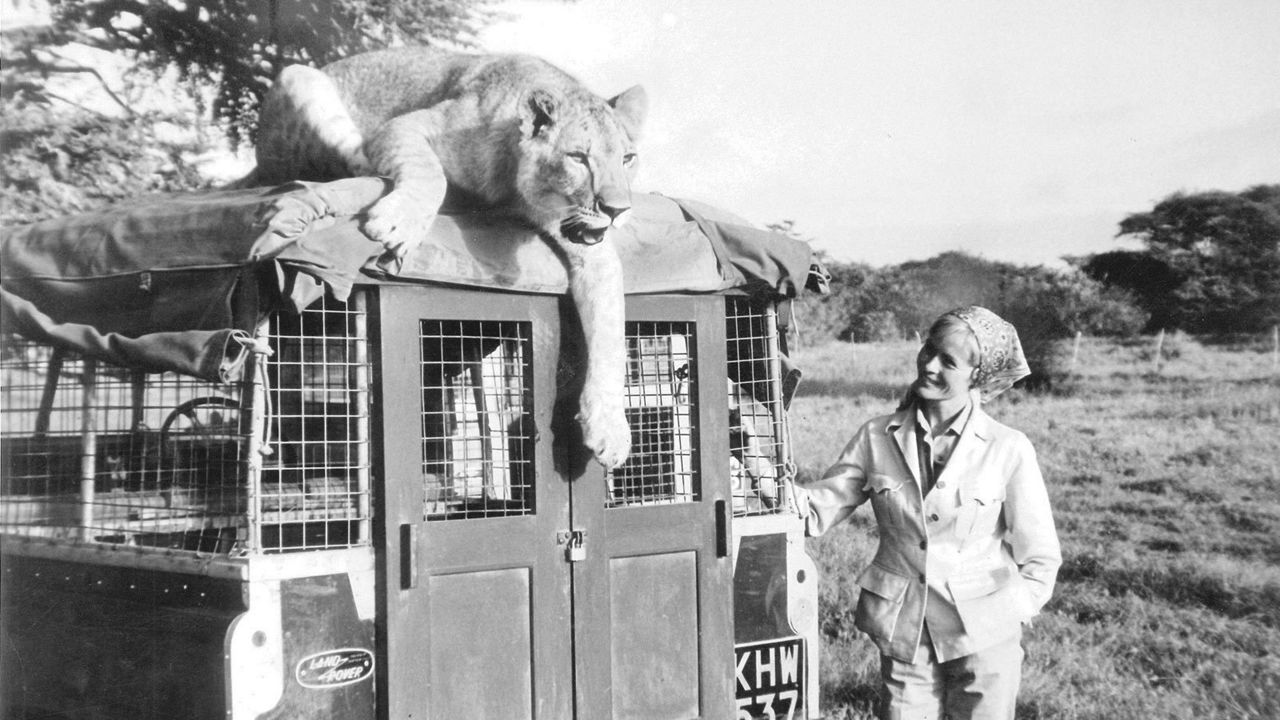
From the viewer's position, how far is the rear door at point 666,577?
3.56m

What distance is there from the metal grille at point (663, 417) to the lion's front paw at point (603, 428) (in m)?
0.36

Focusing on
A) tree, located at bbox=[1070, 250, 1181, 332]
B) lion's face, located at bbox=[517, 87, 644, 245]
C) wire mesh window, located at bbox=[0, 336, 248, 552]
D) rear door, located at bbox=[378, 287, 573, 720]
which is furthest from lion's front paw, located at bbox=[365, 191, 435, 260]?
tree, located at bbox=[1070, 250, 1181, 332]

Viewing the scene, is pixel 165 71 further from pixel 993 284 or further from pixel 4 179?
pixel 993 284

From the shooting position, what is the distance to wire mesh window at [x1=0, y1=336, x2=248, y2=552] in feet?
Result: 12.0

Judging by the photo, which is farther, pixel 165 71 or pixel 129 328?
pixel 165 71

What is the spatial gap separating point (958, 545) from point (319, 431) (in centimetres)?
312

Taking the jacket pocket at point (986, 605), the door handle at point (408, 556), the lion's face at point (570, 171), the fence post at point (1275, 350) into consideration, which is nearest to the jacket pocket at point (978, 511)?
the jacket pocket at point (986, 605)

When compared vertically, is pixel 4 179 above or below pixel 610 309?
above

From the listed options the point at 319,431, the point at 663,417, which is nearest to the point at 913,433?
the point at 663,417

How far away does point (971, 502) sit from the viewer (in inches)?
125

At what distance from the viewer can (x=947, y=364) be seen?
128 inches

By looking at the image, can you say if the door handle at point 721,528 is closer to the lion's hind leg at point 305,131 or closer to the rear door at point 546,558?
the rear door at point 546,558

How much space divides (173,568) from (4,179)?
5.46 meters

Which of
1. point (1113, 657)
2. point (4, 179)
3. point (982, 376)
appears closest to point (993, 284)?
point (1113, 657)
